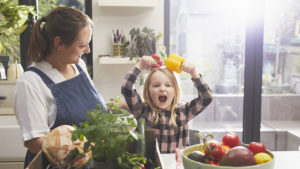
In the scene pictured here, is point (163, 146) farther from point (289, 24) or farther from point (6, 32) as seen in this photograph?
point (289, 24)

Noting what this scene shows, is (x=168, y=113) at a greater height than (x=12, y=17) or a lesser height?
lesser

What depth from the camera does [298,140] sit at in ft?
9.25

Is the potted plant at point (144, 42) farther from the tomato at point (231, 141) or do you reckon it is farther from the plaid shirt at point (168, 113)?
the tomato at point (231, 141)

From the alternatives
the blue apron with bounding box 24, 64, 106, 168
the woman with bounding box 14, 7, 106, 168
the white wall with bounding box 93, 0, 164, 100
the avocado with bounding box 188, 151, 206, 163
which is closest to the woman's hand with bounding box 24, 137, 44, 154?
the woman with bounding box 14, 7, 106, 168

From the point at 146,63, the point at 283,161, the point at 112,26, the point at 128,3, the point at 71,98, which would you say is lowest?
the point at 283,161

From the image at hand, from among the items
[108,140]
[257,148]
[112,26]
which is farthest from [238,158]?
[112,26]

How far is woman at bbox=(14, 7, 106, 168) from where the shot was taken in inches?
46.8

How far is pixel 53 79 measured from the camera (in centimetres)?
129

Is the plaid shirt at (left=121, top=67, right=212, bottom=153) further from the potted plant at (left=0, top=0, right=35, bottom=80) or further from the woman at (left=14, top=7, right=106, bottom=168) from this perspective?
the potted plant at (left=0, top=0, right=35, bottom=80)

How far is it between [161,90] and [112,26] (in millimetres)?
936

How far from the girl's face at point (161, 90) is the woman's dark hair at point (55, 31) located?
22.3 inches

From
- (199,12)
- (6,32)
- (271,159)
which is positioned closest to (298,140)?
(199,12)

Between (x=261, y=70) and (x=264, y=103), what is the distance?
1.11 ft

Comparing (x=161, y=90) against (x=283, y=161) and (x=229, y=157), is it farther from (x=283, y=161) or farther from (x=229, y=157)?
(x=229, y=157)
